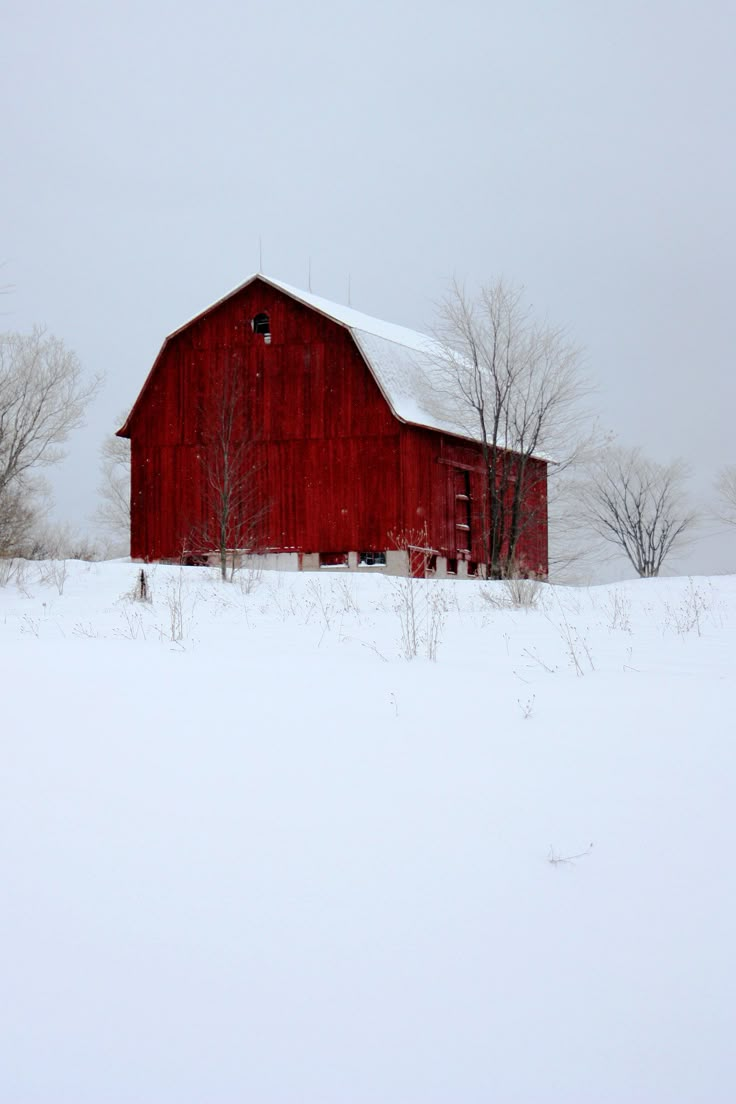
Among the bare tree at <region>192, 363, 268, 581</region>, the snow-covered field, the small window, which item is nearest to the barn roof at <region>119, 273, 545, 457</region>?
the small window

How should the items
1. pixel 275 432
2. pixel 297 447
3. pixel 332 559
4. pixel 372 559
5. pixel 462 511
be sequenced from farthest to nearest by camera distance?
pixel 462 511, pixel 275 432, pixel 297 447, pixel 332 559, pixel 372 559

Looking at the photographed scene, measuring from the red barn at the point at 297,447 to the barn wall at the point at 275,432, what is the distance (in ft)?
0.09

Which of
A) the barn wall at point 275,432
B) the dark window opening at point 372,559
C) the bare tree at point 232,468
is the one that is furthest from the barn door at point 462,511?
the bare tree at point 232,468

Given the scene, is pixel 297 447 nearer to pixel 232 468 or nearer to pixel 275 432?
pixel 275 432

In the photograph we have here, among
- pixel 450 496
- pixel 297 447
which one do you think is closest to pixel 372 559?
pixel 450 496

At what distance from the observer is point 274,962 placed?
3.38 m

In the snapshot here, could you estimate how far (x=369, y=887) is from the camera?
3.83 metres

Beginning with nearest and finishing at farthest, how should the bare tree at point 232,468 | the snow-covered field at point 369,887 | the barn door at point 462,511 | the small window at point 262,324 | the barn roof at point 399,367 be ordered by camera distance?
the snow-covered field at point 369,887, the barn roof at point 399,367, the bare tree at point 232,468, the small window at point 262,324, the barn door at point 462,511

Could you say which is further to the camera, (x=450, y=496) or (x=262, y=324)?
(x=450, y=496)

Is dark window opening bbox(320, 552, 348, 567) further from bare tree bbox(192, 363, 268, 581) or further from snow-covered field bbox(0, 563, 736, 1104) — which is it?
snow-covered field bbox(0, 563, 736, 1104)

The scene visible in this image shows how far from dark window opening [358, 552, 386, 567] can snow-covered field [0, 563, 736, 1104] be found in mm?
15082

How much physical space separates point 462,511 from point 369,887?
2048cm

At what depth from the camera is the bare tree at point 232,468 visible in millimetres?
22484

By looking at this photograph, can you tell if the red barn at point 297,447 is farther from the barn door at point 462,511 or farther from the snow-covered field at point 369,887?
the snow-covered field at point 369,887
